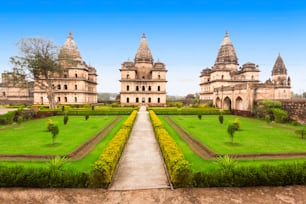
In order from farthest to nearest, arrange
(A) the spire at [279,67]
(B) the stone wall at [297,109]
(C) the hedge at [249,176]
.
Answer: (A) the spire at [279,67], (B) the stone wall at [297,109], (C) the hedge at [249,176]

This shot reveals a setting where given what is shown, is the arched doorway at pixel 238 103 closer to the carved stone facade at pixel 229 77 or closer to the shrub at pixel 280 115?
the carved stone facade at pixel 229 77

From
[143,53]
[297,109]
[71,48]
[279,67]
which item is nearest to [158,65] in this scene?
[143,53]

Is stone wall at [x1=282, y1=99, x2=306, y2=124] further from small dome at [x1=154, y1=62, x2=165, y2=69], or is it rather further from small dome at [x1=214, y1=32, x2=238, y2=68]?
small dome at [x1=154, y1=62, x2=165, y2=69]

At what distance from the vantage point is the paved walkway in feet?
21.7

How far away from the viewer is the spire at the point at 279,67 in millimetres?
49312

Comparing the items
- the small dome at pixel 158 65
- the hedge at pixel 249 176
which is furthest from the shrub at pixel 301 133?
the small dome at pixel 158 65

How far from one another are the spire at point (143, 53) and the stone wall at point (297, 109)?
36.4 m

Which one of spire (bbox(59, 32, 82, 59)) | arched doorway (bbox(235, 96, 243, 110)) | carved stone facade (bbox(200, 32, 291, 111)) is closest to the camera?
arched doorway (bbox(235, 96, 243, 110))

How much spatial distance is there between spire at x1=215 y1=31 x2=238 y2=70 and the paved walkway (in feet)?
147

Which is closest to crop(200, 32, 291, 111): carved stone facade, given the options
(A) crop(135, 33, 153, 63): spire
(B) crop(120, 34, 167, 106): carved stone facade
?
(B) crop(120, 34, 167, 106): carved stone facade

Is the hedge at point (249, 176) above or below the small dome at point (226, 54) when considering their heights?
below

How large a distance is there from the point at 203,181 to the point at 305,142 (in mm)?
10902

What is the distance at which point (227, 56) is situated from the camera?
163ft

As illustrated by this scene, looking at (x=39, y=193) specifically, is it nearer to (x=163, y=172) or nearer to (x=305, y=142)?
(x=163, y=172)
